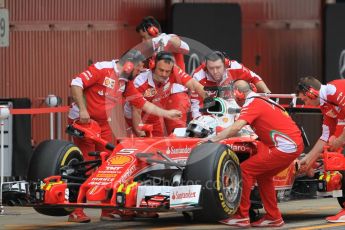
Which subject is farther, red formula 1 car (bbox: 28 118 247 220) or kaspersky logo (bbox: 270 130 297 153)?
kaspersky logo (bbox: 270 130 297 153)

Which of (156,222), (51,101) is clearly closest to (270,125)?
(156,222)

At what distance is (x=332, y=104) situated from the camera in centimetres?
1484

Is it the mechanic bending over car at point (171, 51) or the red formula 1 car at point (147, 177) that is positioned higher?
the mechanic bending over car at point (171, 51)

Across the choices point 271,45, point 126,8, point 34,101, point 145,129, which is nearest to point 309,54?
point 271,45

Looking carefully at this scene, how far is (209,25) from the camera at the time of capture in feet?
71.6

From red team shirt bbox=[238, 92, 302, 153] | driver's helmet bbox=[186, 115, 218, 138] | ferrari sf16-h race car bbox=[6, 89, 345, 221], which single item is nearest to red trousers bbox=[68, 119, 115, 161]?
ferrari sf16-h race car bbox=[6, 89, 345, 221]

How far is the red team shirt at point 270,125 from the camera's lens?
1378cm

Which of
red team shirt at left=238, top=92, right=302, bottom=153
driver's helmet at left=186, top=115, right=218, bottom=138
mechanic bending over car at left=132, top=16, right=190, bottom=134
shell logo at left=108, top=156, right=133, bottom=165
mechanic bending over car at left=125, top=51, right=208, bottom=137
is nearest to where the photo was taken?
shell logo at left=108, top=156, right=133, bottom=165

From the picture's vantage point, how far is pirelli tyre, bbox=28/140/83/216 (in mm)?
13945

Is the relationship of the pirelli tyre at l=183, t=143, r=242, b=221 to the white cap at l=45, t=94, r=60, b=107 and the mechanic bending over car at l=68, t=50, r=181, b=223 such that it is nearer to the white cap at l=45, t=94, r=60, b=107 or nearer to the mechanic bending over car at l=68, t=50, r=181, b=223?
the mechanic bending over car at l=68, t=50, r=181, b=223

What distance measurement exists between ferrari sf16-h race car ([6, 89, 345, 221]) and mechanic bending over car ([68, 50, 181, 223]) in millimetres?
543

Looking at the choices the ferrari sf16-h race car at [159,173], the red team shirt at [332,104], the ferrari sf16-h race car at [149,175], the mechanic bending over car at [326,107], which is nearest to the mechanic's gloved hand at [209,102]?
the ferrari sf16-h race car at [159,173]

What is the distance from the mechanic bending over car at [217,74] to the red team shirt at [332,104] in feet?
4.14

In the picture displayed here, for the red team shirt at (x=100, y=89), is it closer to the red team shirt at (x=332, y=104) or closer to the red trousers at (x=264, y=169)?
the red trousers at (x=264, y=169)
